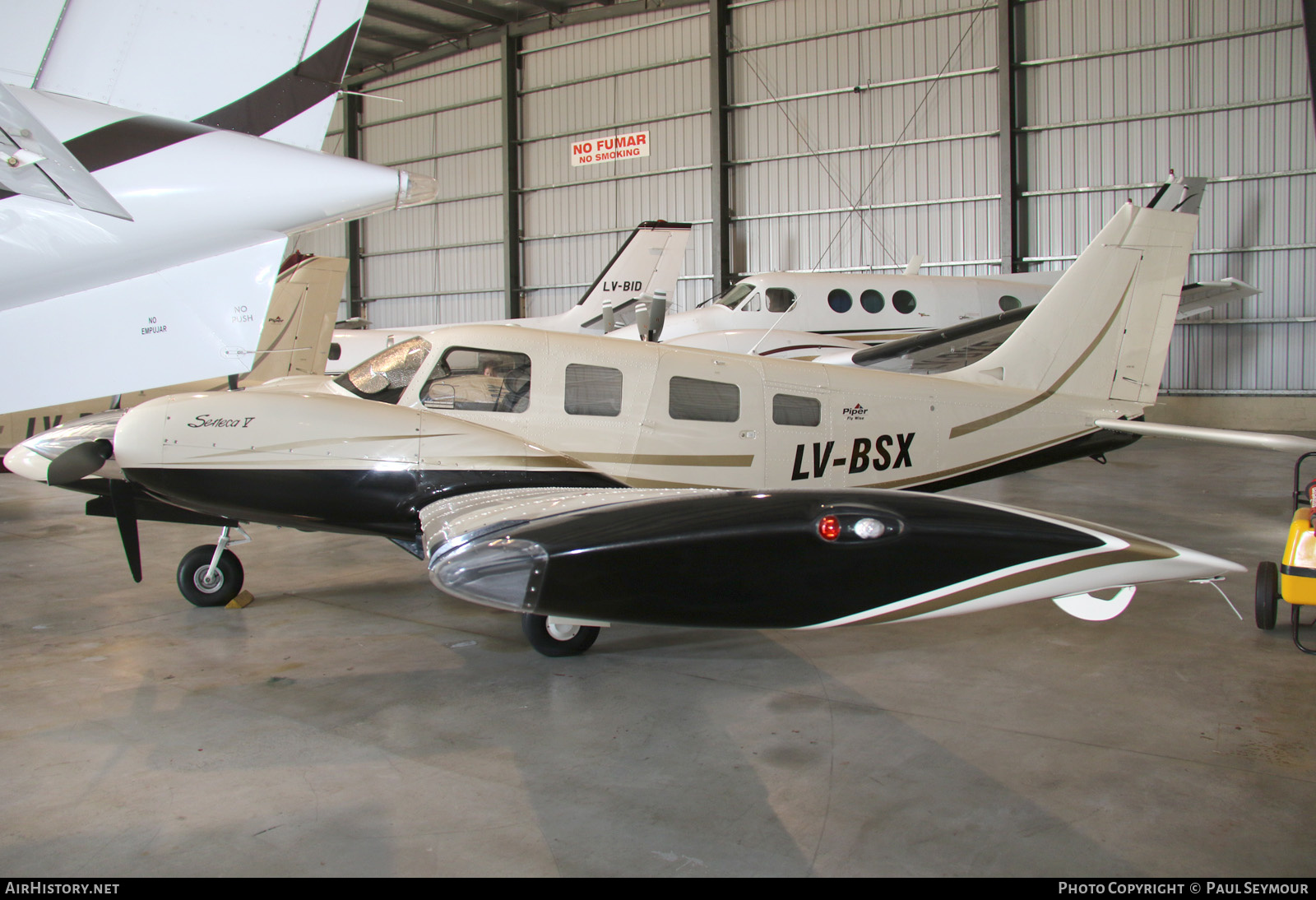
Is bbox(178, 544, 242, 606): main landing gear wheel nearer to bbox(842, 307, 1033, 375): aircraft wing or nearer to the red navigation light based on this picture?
the red navigation light

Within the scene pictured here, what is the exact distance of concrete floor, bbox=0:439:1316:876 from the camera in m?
3.00

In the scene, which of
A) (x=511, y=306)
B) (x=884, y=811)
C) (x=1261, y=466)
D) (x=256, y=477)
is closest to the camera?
(x=884, y=811)

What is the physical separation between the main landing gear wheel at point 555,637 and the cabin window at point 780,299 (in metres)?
10.7

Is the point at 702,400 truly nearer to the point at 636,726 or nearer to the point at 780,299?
the point at 636,726

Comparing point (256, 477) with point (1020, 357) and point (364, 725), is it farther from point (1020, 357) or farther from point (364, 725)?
point (1020, 357)

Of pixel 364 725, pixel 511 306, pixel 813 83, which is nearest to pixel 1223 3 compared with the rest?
pixel 813 83

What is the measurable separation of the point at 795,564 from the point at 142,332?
2.29 meters

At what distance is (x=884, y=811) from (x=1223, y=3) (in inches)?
804

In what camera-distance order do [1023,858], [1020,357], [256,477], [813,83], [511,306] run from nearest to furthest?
[1023,858] < [256,477] < [1020,357] < [813,83] < [511,306]

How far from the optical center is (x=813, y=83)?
69.3 ft

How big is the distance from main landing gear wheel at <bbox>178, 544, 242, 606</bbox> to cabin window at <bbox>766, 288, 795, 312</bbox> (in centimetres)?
1053

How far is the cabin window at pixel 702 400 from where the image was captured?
593cm

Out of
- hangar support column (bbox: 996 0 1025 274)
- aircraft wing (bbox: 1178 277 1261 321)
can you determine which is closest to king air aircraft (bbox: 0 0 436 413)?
aircraft wing (bbox: 1178 277 1261 321)

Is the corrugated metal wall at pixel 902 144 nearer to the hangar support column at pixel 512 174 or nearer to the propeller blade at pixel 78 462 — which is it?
the hangar support column at pixel 512 174
